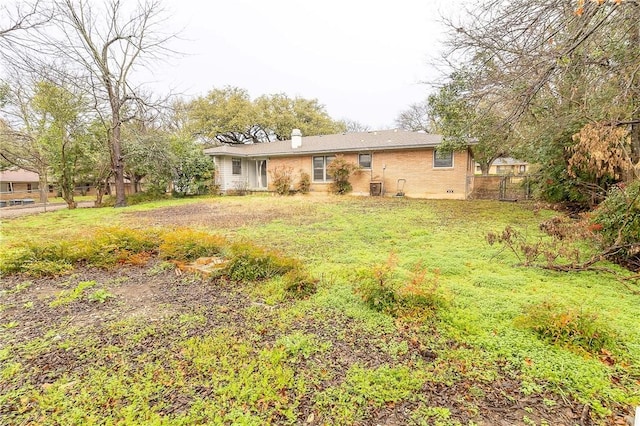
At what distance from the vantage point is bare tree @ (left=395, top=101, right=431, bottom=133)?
31234mm

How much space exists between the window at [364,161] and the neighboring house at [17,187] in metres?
24.9

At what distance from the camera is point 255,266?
4.04 meters

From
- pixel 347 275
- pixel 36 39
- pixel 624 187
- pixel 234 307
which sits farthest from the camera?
pixel 36 39

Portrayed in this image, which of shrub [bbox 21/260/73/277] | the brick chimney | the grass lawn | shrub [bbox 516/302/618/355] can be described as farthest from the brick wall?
shrub [bbox 21/260/73/277]

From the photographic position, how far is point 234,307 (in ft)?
10.5

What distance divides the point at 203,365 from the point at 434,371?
167 centimetres

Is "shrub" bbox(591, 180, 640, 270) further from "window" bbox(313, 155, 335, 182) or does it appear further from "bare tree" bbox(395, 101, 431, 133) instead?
"bare tree" bbox(395, 101, 431, 133)

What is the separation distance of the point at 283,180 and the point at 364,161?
4436mm

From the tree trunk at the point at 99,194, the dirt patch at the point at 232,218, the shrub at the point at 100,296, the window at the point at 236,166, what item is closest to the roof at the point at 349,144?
the window at the point at 236,166

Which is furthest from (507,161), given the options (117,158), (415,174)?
(117,158)

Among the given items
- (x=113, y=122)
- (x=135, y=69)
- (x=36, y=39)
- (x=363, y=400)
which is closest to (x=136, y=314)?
(x=363, y=400)

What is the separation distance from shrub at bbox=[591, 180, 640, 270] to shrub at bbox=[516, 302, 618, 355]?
202cm

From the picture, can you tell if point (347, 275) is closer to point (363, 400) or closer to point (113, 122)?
point (363, 400)

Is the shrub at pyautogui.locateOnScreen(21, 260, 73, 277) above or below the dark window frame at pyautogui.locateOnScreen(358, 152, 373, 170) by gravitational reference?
below
